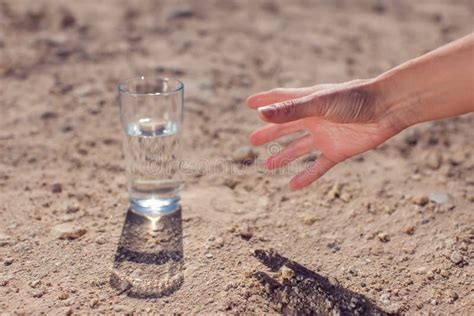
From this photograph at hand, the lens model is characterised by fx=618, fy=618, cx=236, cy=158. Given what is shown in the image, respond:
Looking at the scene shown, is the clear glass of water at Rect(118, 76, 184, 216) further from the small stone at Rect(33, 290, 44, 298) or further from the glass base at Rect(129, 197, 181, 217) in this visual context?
the small stone at Rect(33, 290, 44, 298)

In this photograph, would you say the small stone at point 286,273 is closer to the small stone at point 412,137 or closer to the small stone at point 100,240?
the small stone at point 100,240

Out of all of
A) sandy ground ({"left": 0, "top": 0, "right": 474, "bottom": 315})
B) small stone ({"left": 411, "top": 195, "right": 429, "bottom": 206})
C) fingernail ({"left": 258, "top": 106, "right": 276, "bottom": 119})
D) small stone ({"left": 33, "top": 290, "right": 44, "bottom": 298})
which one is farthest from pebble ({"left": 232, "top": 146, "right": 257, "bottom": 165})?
small stone ({"left": 33, "top": 290, "right": 44, "bottom": 298})

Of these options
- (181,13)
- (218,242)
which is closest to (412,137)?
(218,242)

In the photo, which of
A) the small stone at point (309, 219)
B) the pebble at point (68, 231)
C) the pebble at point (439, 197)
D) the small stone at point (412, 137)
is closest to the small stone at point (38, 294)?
the pebble at point (68, 231)

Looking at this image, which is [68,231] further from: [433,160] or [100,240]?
[433,160]

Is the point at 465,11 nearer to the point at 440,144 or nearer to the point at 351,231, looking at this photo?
the point at 440,144
